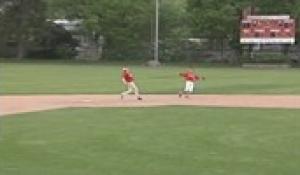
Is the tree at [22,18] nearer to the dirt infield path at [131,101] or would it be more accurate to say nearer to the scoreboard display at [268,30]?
the scoreboard display at [268,30]

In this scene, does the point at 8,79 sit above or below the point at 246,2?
below

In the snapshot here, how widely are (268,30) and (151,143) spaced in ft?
169

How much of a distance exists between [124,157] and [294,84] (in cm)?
2695

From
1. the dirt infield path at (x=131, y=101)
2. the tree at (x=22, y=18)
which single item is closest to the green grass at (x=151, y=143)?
the dirt infield path at (x=131, y=101)

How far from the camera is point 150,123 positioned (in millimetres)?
19500

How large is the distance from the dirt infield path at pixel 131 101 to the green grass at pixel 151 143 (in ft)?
9.25

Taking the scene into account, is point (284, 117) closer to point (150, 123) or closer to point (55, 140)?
point (150, 123)

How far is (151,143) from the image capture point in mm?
15617

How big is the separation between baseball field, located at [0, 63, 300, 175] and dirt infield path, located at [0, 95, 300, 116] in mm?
36

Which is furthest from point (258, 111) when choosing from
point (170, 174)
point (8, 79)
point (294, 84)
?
point (8, 79)

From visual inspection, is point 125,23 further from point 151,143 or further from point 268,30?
point 151,143

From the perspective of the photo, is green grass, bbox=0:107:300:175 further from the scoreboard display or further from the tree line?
the tree line

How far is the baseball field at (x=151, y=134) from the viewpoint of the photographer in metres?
12.8

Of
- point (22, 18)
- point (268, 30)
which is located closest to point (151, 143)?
point (268, 30)
